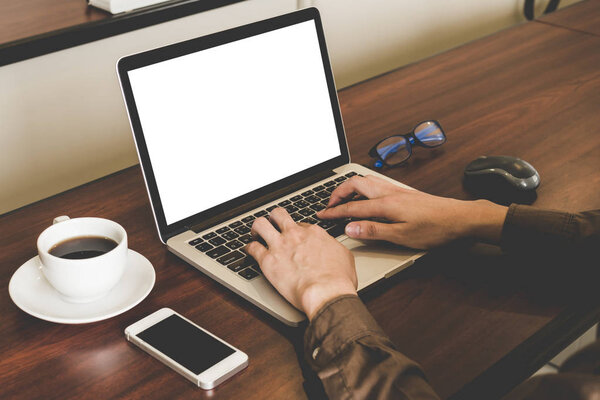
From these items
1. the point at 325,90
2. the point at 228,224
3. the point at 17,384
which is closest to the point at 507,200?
the point at 325,90

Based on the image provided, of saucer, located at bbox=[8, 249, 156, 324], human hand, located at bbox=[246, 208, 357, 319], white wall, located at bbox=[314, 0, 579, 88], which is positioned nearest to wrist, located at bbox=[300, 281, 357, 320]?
human hand, located at bbox=[246, 208, 357, 319]

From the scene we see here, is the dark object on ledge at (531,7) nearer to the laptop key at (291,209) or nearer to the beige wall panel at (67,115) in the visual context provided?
the beige wall panel at (67,115)

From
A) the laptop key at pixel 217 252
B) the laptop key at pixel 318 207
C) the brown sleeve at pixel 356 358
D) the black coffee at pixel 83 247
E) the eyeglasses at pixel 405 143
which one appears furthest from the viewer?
the eyeglasses at pixel 405 143

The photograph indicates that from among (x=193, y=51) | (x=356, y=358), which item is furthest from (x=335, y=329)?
(x=193, y=51)

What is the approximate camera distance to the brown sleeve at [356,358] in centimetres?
73

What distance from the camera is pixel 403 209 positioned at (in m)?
0.97

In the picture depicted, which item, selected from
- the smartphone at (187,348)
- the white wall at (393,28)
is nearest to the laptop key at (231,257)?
the smartphone at (187,348)

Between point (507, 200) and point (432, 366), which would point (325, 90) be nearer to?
point (507, 200)

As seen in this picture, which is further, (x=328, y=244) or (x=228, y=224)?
(x=228, y=224)

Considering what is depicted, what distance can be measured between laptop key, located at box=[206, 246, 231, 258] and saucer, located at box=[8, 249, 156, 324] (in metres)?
0.09

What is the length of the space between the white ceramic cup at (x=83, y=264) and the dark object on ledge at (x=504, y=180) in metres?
0.59

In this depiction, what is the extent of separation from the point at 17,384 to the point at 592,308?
726 mm

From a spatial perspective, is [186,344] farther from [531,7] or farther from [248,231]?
[531,7]

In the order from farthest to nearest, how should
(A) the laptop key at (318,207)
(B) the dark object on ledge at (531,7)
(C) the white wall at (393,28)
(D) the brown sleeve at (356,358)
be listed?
(B) the dark object on ledge at (531,7), (C) the white wall at (393,28), (A) the laptop key at (318,207), (D) the brown sleeve at (356,358)
